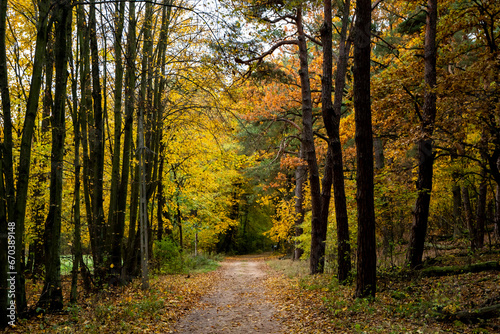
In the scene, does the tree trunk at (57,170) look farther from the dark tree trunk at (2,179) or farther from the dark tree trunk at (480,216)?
the dark tree trunk at (480,216)

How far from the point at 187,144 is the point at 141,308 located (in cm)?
927

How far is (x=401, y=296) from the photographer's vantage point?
689cm

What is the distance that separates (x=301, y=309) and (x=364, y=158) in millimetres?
3734

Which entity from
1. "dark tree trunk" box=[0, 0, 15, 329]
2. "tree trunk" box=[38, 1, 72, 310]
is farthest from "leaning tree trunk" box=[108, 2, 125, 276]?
"dark tree trunk" box=[0, 0, 15, 329]

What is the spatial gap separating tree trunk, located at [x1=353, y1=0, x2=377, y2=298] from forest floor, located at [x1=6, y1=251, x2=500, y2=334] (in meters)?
0.66

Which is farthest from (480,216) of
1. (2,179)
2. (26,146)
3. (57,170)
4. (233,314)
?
(2,179)

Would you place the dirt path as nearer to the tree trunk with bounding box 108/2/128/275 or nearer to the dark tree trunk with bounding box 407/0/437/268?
the tree trunk with bounding box 108/2/128/275

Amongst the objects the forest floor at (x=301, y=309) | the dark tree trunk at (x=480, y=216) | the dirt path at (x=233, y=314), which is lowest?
the dirt path at (x=233, y=314)

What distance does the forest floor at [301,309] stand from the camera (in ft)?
18.2

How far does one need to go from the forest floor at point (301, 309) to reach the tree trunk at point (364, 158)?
2.16 ft

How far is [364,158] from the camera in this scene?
23.8 feet

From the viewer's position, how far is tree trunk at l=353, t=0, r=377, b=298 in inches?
282

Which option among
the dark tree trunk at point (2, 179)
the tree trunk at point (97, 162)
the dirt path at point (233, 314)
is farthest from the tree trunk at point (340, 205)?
the dark tree trunk at point (2, 179)

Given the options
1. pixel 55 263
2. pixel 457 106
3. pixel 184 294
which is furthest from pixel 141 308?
Result: pixel 457 106
